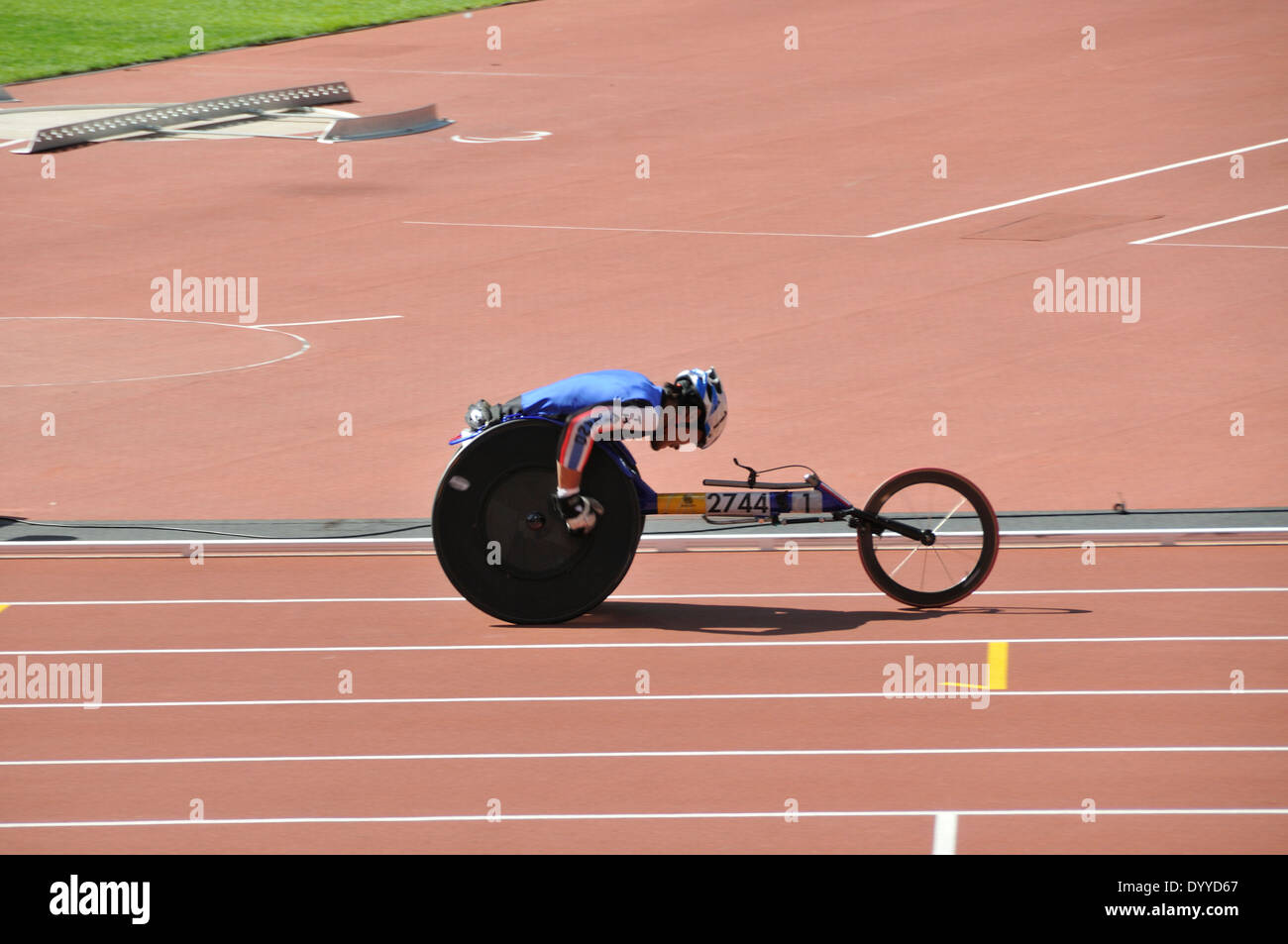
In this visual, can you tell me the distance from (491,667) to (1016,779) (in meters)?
2.95

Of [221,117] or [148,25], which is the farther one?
[148,25]

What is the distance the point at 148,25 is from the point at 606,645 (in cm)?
3559

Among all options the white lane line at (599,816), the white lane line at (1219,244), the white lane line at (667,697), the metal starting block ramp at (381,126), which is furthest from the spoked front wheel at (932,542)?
the metal starting block ramp at (381,126)

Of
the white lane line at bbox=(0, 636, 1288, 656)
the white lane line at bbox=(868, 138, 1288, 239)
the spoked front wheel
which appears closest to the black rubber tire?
the white lane line at bbox=(0, 636, 1288, 656)

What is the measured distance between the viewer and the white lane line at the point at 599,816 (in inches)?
308

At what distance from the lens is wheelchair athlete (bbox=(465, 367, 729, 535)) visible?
991cm

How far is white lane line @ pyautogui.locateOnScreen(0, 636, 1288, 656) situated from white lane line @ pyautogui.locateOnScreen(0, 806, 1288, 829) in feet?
7.19

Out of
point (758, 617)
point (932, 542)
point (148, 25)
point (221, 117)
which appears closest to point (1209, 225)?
point (932, 542)

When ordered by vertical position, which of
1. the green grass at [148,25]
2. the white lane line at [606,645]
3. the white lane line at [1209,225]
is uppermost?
the green grass at [148,25]

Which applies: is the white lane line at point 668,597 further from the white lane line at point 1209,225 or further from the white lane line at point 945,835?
the white lane line at point 1209,225

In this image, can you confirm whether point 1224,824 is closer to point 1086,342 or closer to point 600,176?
point 1086,342

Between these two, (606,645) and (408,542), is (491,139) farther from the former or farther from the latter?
(606,645)

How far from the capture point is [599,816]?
7855 millimetres

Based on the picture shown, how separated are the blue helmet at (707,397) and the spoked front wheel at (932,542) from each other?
968 millimetres
